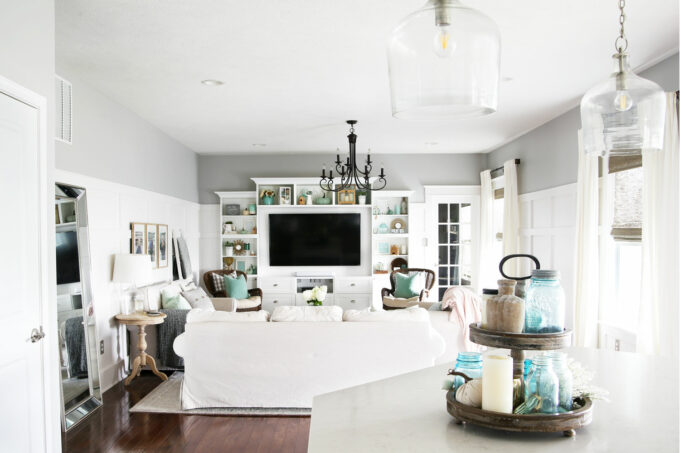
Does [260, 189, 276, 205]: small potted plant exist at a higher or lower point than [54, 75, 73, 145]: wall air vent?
lower

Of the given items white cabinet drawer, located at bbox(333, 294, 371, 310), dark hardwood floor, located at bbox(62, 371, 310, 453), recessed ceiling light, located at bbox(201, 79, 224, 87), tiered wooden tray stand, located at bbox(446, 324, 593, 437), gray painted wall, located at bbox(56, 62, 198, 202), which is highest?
recessed ceiling light, located at bbox(201, 79, 224, 87)

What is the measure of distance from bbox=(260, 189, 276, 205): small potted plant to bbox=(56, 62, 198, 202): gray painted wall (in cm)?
152

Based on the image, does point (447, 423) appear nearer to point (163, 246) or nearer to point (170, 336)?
point (170, 336)

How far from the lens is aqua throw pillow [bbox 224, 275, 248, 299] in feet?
25.0

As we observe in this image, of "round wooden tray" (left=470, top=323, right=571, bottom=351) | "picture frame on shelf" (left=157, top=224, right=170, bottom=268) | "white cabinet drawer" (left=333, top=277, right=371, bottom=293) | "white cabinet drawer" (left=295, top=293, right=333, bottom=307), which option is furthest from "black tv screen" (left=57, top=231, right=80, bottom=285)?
"white cabinet drawer" (left=333, top=277, right=371, bottom=293)

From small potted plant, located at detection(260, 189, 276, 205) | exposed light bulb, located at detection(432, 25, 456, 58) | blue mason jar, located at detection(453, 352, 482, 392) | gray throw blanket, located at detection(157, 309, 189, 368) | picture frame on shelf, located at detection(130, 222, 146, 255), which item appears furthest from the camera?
small potted plant, located at detection(260, 189, 276, 205)

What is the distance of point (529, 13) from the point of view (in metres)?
3.10

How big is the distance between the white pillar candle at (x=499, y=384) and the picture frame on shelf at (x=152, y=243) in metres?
5.19

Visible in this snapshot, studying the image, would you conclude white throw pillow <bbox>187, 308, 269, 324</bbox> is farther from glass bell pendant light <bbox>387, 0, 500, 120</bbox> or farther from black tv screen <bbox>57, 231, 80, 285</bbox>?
glass bell pendant light <bbox>387, 0, 500, 120</bbox>

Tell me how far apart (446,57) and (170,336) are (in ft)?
16.2

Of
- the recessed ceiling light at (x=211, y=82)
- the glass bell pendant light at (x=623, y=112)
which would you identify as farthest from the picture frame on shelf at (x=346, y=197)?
the glass bell pendant light at (x=623, y=112)

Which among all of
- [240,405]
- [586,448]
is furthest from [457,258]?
[586,448]

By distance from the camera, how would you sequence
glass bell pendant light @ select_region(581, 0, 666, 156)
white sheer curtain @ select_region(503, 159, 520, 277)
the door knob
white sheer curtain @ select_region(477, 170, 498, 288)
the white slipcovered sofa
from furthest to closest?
white sheer curtain @ select_region(477, 170, 498, 288), white sheer curtain @ select_region(503, 159, 520, 277), the white slipcovered sofa, the door knob, glass bell pendant light @ select_region(581, 0, 666, 156)

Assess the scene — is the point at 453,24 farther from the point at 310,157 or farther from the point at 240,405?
the point at 310,157
